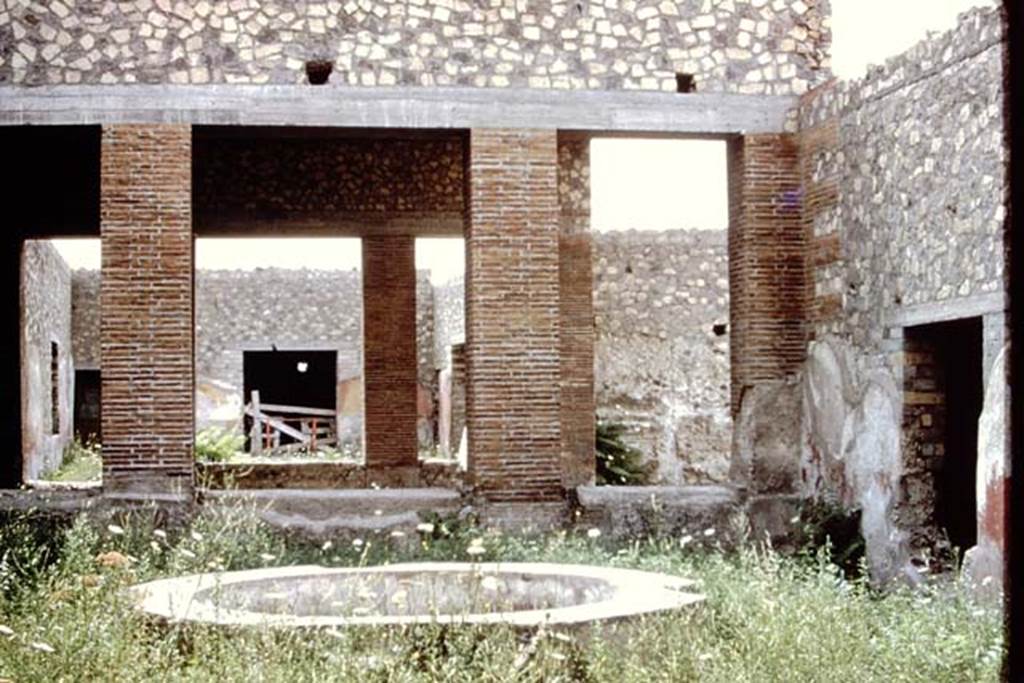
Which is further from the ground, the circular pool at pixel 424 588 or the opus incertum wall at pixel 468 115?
the opus incertum wall at pixel 468 115

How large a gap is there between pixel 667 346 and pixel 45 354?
10.2 meters

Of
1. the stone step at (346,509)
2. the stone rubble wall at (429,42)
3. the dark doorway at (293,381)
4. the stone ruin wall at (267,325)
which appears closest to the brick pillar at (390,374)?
the stone step at (346,509)

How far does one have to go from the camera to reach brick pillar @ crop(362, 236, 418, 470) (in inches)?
634

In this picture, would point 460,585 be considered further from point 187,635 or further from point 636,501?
point 636,501

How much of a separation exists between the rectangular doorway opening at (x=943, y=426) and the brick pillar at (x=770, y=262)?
68.4 inches

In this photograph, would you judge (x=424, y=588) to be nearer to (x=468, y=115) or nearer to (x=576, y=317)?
(x=468, y=115)

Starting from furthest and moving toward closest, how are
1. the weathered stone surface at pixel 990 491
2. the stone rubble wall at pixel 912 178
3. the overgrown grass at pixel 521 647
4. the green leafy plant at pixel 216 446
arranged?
the green leafy plant at pixel 216 446, the stone rubble wall at pixel 912 178, the weathered stone surface at pixel 990 491, the overgrown grass at pixel 521 647

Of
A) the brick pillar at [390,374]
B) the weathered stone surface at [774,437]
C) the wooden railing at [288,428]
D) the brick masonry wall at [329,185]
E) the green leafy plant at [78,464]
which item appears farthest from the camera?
the wooden railing at [288,428]

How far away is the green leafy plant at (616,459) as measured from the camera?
17875mm

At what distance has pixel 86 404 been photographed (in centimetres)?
2778

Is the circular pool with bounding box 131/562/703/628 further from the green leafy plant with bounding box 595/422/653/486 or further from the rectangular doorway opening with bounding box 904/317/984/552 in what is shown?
the green leafy plant with bounding box 595/422/653/486

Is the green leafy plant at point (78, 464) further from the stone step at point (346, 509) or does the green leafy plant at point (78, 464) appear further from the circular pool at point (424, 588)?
the circular pool at point (424, 588)

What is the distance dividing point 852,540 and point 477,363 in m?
3.24

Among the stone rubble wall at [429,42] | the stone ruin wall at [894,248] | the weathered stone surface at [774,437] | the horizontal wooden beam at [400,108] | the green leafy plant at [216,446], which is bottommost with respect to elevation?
the green leafy plant at [216,446]
